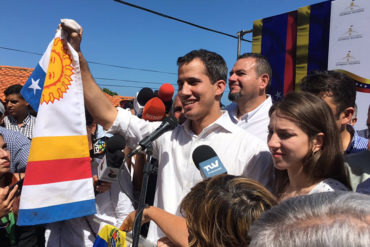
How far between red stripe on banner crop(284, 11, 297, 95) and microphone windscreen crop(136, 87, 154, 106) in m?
1.95

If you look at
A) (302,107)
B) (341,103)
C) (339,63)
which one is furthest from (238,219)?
(339,63)

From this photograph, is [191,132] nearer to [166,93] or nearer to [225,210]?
[225,210]

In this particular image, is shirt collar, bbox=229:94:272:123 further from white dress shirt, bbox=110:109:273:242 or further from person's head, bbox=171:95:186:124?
white dress shirt, bbox=110:109:273:242

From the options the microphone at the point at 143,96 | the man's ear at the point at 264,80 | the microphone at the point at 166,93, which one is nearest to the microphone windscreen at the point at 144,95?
the microphone at the point at 143,96

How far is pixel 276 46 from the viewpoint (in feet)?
13.9

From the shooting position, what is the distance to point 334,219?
578 millimetres

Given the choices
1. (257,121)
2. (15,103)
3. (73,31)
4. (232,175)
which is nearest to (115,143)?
(73,31)

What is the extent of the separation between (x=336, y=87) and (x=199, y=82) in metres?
0.86

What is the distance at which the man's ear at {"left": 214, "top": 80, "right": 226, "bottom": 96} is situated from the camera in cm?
185

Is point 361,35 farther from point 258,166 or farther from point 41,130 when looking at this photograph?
point 41,130

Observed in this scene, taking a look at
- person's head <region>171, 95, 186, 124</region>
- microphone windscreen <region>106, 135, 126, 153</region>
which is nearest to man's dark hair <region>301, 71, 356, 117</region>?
person's head <region>171, 95, 186, 124</region>

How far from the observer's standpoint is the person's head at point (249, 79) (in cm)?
289

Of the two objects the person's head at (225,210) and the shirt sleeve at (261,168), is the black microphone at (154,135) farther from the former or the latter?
the shirt sleeve at (261,168)

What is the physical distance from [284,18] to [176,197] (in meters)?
3.37
